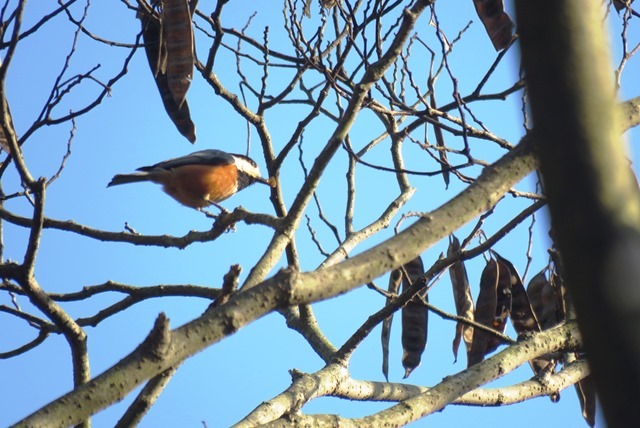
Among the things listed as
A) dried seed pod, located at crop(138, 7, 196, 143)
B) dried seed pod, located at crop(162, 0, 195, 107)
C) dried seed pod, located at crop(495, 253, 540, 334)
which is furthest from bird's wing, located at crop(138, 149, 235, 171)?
dried seed pod, located at crop(495, 253, 540, 334)

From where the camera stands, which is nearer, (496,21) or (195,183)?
(496,21)

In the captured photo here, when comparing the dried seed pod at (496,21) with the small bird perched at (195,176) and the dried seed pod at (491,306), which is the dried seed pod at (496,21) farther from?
the small bird perched at (195,176)

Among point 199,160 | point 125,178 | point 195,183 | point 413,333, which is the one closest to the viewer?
point 413,333

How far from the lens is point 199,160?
696 cm

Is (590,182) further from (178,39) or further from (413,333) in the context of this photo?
(413,333)

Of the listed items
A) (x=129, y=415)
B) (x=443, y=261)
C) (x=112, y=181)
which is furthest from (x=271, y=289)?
(x=112, y=181)

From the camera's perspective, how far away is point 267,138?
3.98m

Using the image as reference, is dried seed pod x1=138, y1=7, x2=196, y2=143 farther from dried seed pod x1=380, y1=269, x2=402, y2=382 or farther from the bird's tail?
the bird's tail

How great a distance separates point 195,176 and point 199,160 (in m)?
0.20

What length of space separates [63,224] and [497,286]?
2.24m

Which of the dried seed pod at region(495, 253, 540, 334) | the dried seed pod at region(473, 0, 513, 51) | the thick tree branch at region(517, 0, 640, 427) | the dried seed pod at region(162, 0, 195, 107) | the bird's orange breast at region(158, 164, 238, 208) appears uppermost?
the bird's orange breast at region(158, 164, 238, 208)

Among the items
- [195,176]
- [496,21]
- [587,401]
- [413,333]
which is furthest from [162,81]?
[587,401]

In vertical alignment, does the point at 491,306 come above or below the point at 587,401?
above

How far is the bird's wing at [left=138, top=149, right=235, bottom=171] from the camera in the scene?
686 cm
